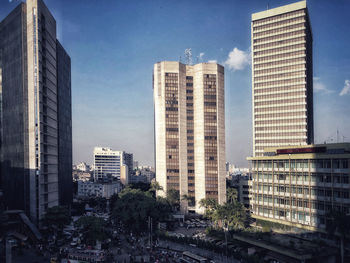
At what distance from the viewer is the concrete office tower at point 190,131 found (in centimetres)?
13088

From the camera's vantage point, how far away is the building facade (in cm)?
6419

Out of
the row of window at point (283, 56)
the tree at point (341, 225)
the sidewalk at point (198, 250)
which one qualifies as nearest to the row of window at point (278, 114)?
the row of window at point (283, 56)

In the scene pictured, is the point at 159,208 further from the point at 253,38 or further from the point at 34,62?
the point at 253,38

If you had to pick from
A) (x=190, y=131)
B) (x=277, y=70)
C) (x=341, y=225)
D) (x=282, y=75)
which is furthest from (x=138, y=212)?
(x=277, y=70)

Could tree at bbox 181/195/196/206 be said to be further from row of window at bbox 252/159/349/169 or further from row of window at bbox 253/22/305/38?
row of window at bbox 253/22/305/38

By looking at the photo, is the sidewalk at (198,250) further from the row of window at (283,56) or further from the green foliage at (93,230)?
the row of window at (283,56)

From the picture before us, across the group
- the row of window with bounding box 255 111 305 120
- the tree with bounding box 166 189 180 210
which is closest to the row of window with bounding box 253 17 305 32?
the row of window with bounding box 255 111 305 120

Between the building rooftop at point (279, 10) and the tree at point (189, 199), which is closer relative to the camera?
the building rooftop at point (279, 10)

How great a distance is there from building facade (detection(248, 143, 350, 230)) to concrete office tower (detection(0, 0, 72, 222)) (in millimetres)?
63145

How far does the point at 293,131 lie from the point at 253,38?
143 ft

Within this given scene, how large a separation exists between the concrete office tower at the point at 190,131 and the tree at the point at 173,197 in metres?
2.14

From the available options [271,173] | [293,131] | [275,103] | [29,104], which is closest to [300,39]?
[275,103]

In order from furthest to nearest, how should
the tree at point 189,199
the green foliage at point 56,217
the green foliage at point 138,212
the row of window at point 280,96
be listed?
the tree at point 189,199, the row of window at point 280,96, the green foliage at point 138,212, the green foliage at point 56,217

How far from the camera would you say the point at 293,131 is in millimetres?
118375
